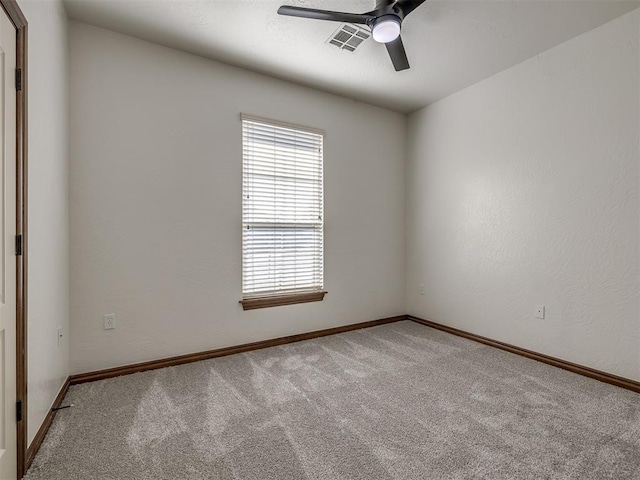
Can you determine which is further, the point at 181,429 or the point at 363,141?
the point at 363,141

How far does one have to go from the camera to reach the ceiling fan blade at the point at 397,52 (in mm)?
2307

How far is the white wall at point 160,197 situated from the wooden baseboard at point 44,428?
300mm

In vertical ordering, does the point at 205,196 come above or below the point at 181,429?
above

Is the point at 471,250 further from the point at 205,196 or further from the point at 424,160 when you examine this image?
the point at 205,196

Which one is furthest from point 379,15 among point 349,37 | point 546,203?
point 546,203

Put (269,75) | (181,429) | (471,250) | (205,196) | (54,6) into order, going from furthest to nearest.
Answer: (471,250)
(269,75)
(205,196)
(54,6)
(181,429)

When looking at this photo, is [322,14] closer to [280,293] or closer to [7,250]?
[7,250]

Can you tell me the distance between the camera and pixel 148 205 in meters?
2.67

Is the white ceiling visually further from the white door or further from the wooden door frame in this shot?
the white door

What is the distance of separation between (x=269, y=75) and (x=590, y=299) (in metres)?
3.44

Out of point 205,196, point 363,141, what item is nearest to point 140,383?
point 205,196

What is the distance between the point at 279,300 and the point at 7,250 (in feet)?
7.19

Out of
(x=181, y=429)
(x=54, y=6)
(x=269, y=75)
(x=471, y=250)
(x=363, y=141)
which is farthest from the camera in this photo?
(x=363, y=141)

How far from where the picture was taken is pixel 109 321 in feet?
8.29
